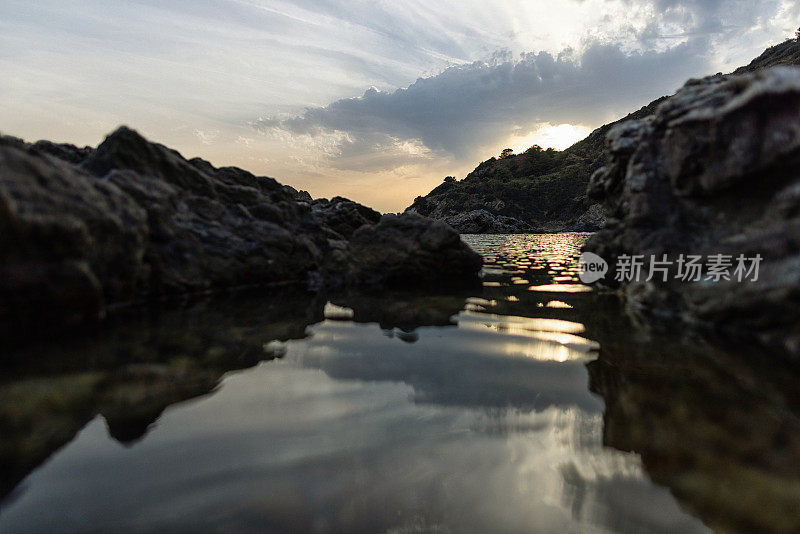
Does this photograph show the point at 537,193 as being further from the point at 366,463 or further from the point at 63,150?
the point at 366,463

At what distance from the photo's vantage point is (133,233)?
14.0 feet

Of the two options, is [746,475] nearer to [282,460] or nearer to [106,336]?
[282,460]

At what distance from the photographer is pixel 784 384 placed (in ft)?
7.81

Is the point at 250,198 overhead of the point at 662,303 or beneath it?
overhead

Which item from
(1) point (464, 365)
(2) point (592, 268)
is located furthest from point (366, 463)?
(2) point (592, 268)

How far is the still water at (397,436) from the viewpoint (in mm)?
1421

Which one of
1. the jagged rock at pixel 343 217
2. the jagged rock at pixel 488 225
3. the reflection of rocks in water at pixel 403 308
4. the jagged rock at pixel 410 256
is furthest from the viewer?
the jagged rock at pixel 488 225

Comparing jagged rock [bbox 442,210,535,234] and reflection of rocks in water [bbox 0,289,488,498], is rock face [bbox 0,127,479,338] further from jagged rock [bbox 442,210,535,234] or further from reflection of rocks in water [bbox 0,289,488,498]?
jagged rock [bbox 442,210,535,234]

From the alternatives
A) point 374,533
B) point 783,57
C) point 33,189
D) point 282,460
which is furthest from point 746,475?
point 783,57

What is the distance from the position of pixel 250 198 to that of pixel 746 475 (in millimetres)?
7734

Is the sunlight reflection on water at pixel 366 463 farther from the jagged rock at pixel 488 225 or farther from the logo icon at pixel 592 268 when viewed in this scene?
the jagged rock at pixel 488 225

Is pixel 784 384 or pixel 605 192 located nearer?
pixel 784 384

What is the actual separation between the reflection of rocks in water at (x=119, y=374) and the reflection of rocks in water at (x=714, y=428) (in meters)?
2.45

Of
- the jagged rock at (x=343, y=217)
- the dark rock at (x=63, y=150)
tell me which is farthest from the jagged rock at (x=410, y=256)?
the dark rock at (x=63, y=150)
